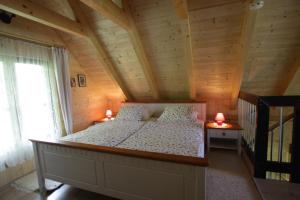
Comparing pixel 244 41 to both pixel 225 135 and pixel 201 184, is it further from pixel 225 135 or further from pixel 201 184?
pixel 201 184

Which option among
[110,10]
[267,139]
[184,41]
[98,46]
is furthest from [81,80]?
[267,139]

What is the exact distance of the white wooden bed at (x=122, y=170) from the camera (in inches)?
57.2

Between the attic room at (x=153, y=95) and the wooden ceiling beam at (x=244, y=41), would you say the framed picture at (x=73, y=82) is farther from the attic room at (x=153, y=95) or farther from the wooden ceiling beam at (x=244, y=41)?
the wooden ceiling beam at (x=244, y=41)

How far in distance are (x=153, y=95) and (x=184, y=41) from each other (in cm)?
163

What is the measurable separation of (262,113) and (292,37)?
1231 millimetres

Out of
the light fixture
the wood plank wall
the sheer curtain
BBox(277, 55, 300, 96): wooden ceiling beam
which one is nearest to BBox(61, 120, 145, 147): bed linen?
the sheer curtain

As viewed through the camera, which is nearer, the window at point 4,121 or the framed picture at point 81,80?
the window at point 4,121

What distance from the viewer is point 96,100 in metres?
4.16

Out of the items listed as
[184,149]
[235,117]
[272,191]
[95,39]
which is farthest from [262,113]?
[95,39]

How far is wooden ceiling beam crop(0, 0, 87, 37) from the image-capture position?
5.98ft

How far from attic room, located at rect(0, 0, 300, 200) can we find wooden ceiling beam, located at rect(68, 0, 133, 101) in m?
0.02

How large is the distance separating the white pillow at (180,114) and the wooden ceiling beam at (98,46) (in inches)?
48.9

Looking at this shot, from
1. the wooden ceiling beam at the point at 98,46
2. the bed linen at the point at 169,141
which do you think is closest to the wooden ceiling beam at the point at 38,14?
the wooden ceiling beam at the point at 98,46

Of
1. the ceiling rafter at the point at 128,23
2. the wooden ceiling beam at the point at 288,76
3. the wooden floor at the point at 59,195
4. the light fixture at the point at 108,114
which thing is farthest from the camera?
the light fixture at the point at 108,114
